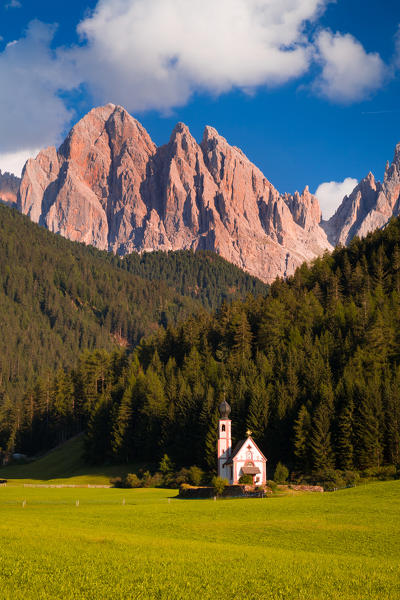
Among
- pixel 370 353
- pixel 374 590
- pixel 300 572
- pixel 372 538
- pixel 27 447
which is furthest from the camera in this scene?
pixel 27 447

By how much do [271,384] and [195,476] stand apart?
1919 cm

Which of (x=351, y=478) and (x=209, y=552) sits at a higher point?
(x=351, y=478)

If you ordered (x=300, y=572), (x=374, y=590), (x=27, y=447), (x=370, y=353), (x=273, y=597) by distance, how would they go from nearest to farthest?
1. (x=273, y=597)
2. (x=374, y=590)
3. (x=300, y=572)
4. (x=370, y=353)
5. (x=27, y=447)

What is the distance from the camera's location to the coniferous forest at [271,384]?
72375 millimetres

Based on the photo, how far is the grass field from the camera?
1716cm

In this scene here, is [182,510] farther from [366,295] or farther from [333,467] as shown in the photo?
[366,295]

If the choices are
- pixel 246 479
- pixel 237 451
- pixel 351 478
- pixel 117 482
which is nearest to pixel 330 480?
pixel 351 478

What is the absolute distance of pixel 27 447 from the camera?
12900 cm

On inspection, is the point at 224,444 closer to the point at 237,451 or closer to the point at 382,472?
the point at 237,451

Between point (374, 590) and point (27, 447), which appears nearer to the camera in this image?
point (374, 590)

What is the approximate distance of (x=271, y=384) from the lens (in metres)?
85.2

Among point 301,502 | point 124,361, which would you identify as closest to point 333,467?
point 301,502

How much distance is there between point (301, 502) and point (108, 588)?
34.5m

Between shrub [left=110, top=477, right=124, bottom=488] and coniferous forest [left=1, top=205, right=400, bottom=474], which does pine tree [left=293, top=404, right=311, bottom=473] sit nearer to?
coniferous forest [left=1, top=205, right=400, bottom=474]
